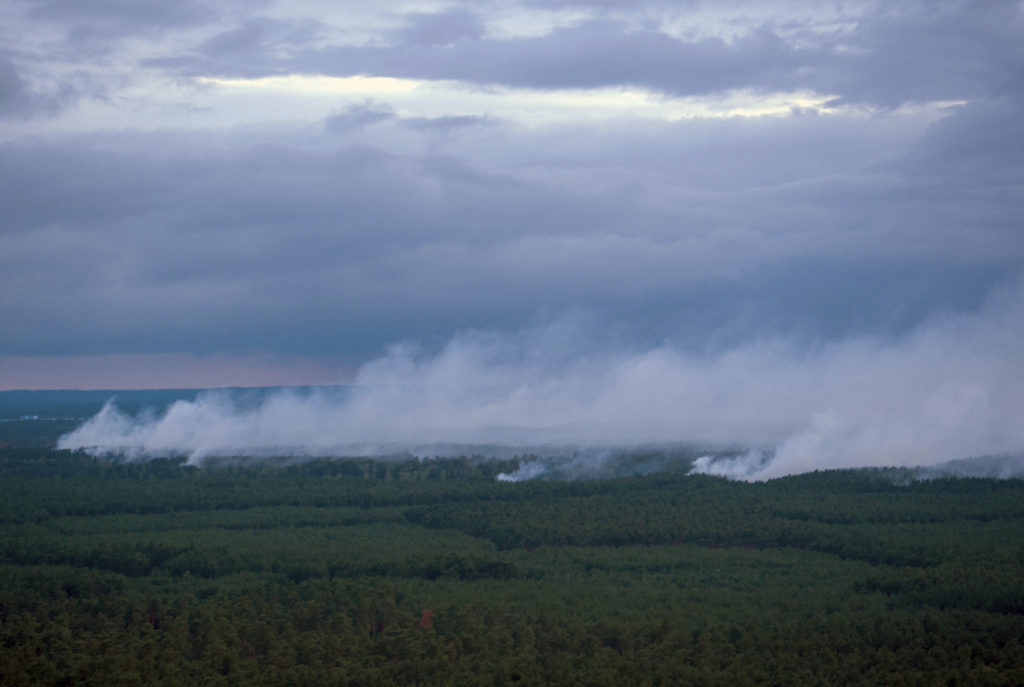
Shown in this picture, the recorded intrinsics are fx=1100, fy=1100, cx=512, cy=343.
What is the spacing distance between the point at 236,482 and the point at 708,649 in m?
111

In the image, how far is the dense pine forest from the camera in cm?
5894

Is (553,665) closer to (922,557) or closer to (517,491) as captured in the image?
(922,557)

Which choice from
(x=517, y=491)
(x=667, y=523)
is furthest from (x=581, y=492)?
(x=667, y=523)

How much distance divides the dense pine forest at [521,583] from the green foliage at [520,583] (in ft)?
0.82

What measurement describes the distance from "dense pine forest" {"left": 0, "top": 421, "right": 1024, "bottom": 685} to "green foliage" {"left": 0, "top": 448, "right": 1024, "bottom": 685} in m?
0.25

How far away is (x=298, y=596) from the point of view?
75812mm

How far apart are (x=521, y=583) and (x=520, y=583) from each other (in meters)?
0.08

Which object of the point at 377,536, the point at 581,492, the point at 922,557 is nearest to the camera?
the point at 922,557

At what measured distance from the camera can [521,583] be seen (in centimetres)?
8556

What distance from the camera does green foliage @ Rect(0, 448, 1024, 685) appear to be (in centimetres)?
5900

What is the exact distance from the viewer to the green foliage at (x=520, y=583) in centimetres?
5900

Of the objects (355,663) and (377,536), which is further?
(377,536)

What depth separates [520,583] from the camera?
281 ft

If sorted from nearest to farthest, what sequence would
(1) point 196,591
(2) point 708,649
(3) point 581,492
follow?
(2) point 708,649 < (1) point 196,591 < (3) point 581,492
